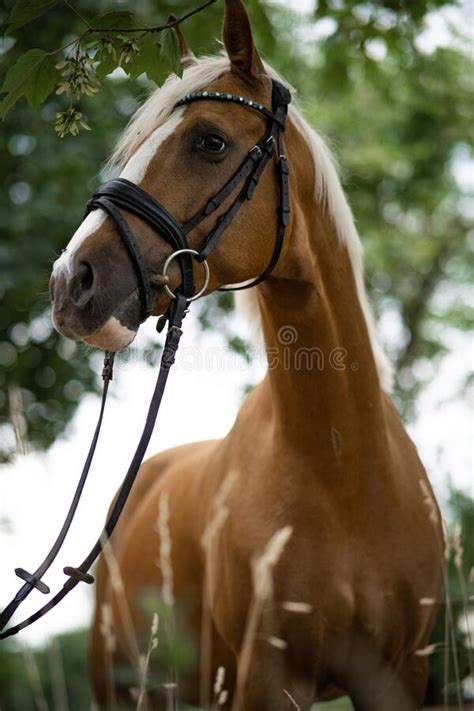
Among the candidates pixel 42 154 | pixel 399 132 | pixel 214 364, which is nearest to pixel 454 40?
pixel 399 132

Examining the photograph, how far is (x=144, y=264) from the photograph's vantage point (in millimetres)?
2352

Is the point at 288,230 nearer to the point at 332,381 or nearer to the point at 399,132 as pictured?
the point at 332,381

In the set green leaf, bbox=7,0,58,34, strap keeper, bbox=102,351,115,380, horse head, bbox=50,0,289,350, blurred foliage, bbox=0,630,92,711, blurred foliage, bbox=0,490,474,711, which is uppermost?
green leaf, bbox=7,0,58,34

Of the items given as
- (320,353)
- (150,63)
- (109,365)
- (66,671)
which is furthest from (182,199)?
(66,671)

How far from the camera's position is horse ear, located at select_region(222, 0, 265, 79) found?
8.46 ft

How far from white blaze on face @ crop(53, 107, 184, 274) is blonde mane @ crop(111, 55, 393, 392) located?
0.25ft

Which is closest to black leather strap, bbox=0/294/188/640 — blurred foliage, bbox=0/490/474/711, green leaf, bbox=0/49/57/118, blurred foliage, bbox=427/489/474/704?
blurred foliage, bbox=0/490/474/711

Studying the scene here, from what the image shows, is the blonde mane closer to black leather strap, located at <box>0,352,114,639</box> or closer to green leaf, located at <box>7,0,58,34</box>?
green leaf, located at <box>7,0,58,34</box>

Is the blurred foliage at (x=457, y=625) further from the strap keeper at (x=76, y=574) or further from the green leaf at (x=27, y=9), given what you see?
the green leaf at (x=27, y=9)

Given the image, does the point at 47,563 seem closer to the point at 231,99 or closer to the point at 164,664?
the point at 231,99

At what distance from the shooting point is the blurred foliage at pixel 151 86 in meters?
4.14

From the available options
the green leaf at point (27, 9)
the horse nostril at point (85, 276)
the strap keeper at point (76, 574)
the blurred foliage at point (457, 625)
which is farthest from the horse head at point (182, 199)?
the blurred foliage at point (457, 625)

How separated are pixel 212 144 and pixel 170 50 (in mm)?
306

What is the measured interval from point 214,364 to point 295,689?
166 cm
